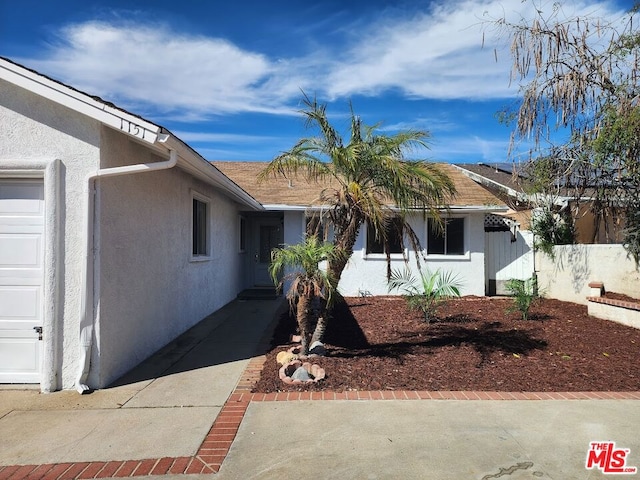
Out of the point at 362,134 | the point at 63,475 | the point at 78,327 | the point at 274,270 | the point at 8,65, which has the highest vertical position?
the point at 8,65

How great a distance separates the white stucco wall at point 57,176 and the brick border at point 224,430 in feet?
6.28

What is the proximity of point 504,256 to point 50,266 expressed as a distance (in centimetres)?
1194

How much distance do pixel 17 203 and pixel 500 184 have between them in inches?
566

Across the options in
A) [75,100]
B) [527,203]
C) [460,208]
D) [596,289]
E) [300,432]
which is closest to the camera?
[300,432]

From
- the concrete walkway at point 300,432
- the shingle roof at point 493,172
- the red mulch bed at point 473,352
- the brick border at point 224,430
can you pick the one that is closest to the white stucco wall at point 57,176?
the concrete walkway at point 300,432

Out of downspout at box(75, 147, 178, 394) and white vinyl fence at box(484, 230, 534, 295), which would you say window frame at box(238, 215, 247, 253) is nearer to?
white vinyl fence at box(484, 230, 534, 295)

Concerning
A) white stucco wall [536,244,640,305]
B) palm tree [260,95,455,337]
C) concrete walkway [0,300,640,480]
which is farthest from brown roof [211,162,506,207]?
concrete walkway [0,300,640,480]

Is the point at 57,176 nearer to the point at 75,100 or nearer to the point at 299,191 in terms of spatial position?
the point at 75,100

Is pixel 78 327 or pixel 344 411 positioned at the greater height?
pixel 78 327

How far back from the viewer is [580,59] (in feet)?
30.9

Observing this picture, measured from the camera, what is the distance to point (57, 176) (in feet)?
A: 18.0

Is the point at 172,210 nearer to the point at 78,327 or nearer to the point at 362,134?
the point at 78,327

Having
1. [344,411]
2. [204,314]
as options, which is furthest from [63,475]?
[204,314]

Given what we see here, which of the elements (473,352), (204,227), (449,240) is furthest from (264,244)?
(473,352)
